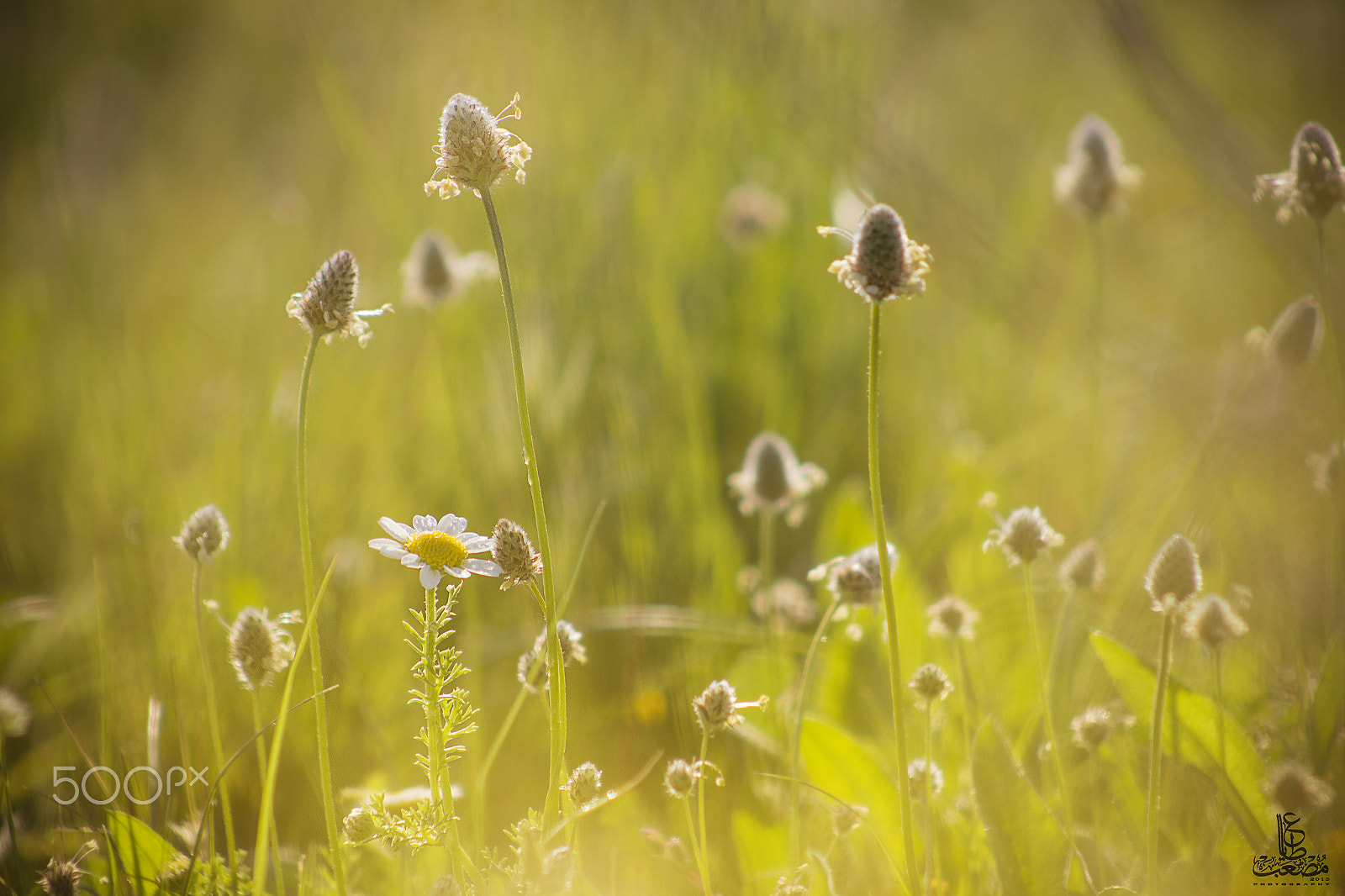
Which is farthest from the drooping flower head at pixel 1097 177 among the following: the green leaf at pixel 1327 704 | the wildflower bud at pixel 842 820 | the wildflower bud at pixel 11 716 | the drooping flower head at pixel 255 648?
the wildflower bud at pixel 11 716

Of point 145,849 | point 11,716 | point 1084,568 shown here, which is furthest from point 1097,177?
point 11,716

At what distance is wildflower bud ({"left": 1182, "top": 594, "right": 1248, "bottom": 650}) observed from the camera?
3.10 ft

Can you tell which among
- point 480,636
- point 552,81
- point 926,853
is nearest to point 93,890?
point 480,636

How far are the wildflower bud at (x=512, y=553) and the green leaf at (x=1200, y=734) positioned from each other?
2.26 feet

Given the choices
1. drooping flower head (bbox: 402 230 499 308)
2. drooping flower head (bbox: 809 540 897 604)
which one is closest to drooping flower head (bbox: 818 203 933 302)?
drooping flower head (bbox: 809 540 897 604)

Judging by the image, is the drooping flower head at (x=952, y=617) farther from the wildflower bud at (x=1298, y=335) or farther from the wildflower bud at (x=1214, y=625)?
the wildflower bud at (x=1298, y=335)

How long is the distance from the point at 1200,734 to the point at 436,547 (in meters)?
0.91

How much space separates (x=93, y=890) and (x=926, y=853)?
0.91m

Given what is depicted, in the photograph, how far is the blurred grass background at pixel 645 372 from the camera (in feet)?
4.28

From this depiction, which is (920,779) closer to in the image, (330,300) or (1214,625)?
(1214,625)

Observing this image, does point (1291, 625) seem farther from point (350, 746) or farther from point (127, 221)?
point (127, 221)

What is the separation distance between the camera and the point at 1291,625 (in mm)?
1103

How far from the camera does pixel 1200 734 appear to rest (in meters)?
0.98

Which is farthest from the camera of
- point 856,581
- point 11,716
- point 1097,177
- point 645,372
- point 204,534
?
point 645,372
